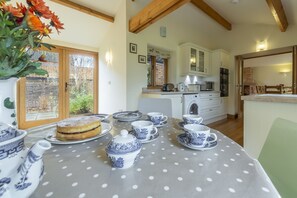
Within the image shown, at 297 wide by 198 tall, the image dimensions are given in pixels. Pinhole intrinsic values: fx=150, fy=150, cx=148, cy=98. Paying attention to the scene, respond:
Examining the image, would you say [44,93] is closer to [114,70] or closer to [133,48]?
[114,70]

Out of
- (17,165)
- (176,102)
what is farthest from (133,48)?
(17,165)

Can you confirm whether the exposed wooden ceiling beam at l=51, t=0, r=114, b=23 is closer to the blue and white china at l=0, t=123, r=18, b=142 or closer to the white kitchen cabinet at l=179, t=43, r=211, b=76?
the white kitchen cabinet at l=179, t=43, r=211, b=76

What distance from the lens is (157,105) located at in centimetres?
163

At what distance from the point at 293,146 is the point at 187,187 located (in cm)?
54

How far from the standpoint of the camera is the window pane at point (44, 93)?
10.8ft

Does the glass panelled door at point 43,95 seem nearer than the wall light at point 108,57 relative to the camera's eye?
Yes

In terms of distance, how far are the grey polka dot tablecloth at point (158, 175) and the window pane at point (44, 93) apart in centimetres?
343

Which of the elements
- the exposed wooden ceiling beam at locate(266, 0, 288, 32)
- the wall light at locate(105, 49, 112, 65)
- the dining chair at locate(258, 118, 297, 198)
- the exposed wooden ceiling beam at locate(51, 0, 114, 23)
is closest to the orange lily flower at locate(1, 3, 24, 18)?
the dining chair at locate(258, 118, 297, 198)

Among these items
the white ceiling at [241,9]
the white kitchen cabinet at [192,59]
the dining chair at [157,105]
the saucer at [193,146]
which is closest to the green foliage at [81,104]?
the white ceiling at [241,9]

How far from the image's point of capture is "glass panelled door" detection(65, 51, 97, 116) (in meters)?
3.74

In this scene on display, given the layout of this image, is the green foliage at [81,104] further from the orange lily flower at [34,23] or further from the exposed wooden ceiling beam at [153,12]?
the orange lily flower at [34,23]

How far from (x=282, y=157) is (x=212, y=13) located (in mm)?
4055

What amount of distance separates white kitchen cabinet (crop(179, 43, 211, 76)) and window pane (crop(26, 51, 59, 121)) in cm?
309

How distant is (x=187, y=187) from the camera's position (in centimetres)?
40
